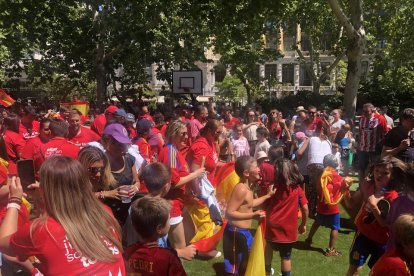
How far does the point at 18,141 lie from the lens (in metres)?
6.40

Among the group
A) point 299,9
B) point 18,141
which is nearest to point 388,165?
point 18,141

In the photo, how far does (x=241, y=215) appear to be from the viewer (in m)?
4.28

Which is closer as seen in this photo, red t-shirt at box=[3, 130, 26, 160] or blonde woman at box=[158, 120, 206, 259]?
blonde woman at box=[158, 120, 206, 259]

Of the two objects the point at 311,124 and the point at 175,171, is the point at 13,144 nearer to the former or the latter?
the point at 175,171

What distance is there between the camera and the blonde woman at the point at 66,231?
7.32ft

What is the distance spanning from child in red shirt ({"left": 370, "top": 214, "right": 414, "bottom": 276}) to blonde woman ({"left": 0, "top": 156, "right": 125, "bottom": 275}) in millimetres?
1606

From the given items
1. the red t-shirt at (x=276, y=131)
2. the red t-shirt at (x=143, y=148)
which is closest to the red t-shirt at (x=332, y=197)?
the red t-shirt at (x=143, y=148)

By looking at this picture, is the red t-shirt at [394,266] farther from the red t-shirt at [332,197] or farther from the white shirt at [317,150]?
the white shirt at [317,150]

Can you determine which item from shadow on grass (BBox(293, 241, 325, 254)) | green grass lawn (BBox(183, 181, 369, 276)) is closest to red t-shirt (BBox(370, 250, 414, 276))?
green grass lawn (BBox(183, 181, 369, 276))

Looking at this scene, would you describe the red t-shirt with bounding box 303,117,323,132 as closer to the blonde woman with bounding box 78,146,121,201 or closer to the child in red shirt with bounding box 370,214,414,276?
the blonde woman with bounding box 78,146,121,201

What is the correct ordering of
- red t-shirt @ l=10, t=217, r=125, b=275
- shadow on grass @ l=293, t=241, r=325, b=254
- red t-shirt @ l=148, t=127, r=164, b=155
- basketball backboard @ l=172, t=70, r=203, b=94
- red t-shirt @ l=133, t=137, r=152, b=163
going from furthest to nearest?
basketball backboard @ l=172, t=70, r=203, b=94
red t-shirt @ l=148, t=127, r=164, b=155
shadow on grass @ l=293, t=241, r=325, b=254
red t-shirt @ l=133, t=137, r=152, b=163
red t-shirt @ l=10, t=217, r=125, b=275

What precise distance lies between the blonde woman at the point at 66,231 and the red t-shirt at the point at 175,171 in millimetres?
2077

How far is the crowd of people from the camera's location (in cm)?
235

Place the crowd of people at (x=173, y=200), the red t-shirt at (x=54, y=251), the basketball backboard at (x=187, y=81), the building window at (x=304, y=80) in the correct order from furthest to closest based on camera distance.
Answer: the building window at (x=304, y=80), the basketball backboard at (x=187, y=81), the crowd of people at (x=173, y=200), the red t-shirt at (x=54, y=251)
